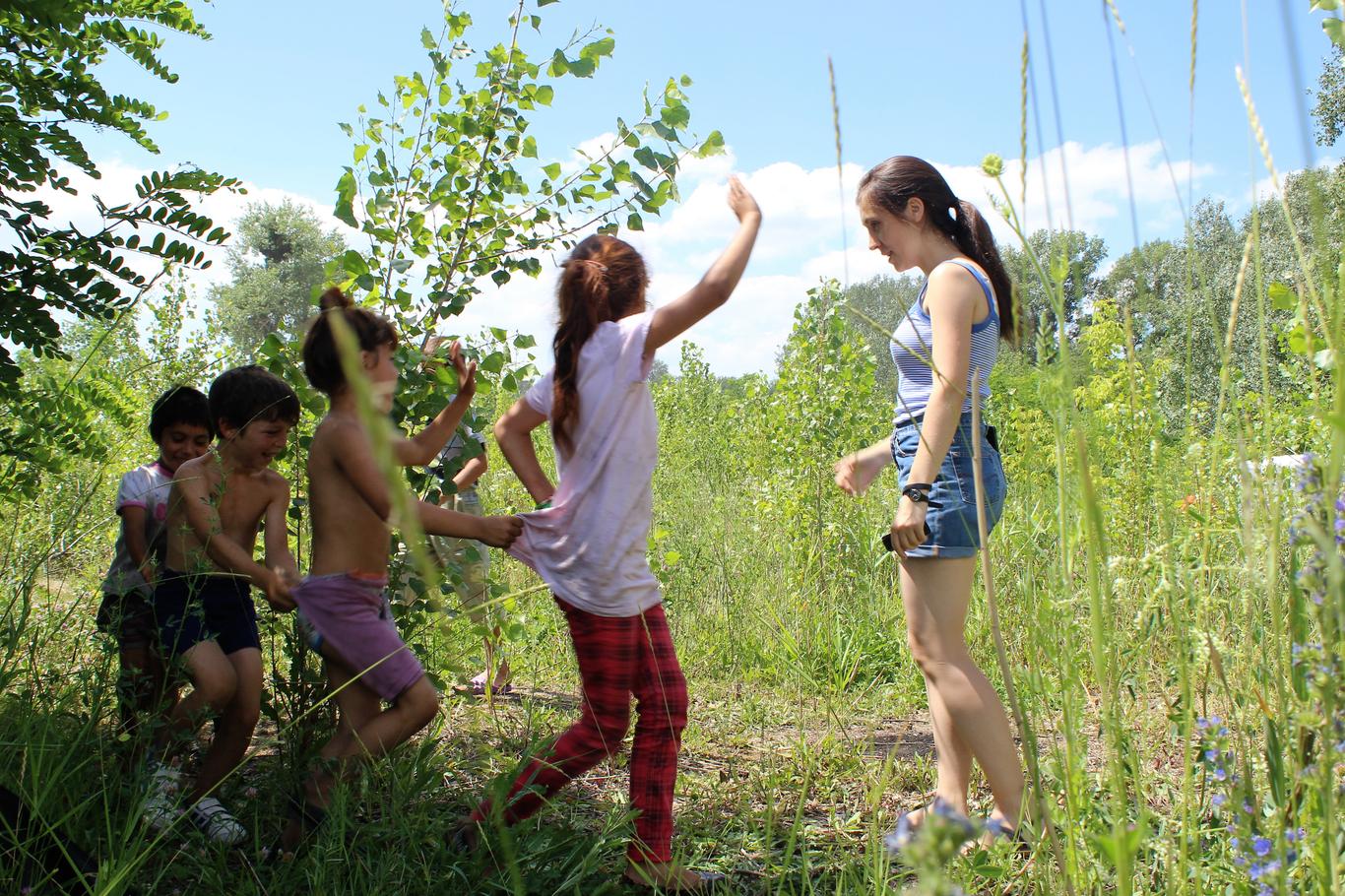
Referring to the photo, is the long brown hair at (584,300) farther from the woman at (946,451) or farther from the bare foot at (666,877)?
the bare foot at (666,877)

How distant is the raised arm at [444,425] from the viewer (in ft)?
7.80

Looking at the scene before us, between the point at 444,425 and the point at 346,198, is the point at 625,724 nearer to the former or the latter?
the point at 444,425

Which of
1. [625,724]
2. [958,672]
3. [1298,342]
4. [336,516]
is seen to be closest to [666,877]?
[625,724]

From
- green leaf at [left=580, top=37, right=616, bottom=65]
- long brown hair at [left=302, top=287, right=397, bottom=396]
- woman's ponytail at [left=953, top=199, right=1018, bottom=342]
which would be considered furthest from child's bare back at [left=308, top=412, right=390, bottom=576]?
woman's ponytail at [left=953, top=199, right=1018, bottom=342]

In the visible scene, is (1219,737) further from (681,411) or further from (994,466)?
(681,411)

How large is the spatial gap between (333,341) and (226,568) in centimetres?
74

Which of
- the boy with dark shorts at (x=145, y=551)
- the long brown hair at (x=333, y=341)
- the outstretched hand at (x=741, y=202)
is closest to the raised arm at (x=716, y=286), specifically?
the outstretched hand at (x=741, y=202)

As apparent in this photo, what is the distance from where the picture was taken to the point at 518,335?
2.99m

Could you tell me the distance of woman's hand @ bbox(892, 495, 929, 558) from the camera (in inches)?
93.8

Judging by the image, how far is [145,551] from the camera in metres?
2.92

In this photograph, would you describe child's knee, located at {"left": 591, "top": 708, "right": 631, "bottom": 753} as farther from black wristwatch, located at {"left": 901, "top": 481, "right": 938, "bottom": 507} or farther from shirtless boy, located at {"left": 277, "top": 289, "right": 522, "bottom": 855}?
black wristwatch, located at {"left": 901, "top": 481, "right": 938, "bottom": 507}

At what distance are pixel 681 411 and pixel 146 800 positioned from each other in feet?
40.4

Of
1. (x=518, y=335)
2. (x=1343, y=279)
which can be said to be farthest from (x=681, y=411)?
(x=1343, y=279)

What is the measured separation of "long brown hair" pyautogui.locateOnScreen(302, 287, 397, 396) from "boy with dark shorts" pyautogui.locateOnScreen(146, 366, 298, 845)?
0.18 metres
